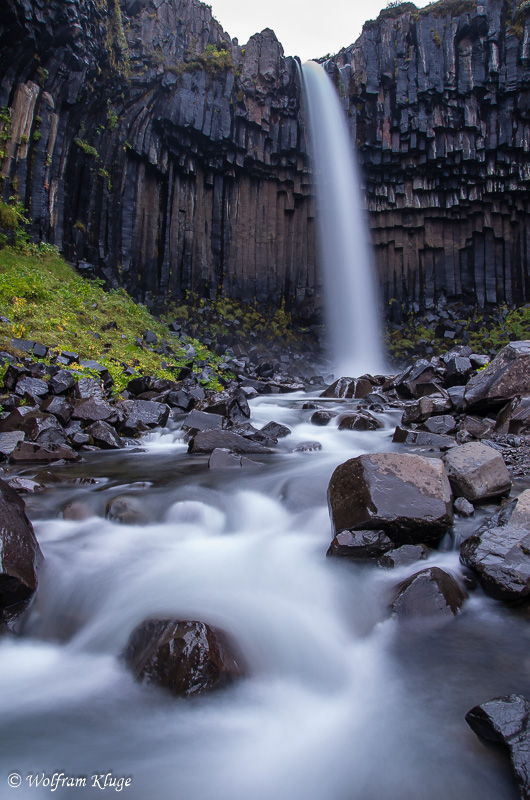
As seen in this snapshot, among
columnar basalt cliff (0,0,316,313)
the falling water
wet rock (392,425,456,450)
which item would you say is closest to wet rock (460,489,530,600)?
wet rock (392,425,456,450)

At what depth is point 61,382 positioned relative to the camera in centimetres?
830

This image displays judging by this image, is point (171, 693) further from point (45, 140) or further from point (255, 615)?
point (45, 140)

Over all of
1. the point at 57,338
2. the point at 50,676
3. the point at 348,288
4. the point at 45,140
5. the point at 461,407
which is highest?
the point at 45,140

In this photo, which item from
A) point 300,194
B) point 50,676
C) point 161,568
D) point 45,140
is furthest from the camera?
point 300,194

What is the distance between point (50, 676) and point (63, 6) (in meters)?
16.7

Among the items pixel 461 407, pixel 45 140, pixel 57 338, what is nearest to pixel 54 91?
pixel 45 140

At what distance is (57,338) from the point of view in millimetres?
10562

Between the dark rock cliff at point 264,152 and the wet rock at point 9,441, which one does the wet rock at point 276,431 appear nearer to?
the wet rock at point 9,441

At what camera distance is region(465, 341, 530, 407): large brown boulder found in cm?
716

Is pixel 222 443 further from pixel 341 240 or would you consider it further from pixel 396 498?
pixel 341 240

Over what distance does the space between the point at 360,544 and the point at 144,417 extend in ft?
19.2

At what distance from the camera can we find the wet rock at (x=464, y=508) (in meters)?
4.00

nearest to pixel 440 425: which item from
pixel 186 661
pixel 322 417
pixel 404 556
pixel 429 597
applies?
pixel 322 417

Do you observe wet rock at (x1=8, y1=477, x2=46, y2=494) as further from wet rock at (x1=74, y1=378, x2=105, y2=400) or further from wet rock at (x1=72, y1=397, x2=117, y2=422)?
wet rock at (x1=74, y1=378, x2=105, y2=400)
